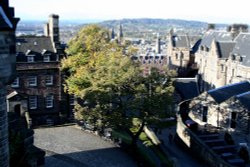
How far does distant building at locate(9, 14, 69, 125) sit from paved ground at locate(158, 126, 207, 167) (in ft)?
45.1

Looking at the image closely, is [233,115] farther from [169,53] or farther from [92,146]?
[169,53]

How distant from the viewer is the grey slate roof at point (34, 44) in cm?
4272

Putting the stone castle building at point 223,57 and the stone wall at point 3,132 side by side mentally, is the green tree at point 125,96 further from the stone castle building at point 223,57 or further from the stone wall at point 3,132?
the stone castle building at point 223,57

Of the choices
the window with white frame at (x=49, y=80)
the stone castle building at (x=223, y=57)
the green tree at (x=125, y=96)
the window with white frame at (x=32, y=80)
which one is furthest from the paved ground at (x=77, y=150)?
the stone castle building at (x=223, y=57)

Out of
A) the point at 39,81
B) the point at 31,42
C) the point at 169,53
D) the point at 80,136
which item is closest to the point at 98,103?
the point at 80,136

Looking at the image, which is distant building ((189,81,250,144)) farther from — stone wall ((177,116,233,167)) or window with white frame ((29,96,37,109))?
window with white frame ((29,96,37,109))

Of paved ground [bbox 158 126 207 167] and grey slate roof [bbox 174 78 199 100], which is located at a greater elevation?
grey slate roof [bbox 174 78 199 100]

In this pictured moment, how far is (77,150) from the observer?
3081 cm

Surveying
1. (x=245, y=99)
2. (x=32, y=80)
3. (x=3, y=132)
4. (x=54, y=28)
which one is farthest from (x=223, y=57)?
(x=3, y=132)

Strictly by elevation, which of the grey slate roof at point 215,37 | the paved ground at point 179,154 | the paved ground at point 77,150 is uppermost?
the grey slate roof at point 215,37

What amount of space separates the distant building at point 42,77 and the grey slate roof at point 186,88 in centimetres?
1572

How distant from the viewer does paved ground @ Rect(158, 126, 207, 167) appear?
31389 mm

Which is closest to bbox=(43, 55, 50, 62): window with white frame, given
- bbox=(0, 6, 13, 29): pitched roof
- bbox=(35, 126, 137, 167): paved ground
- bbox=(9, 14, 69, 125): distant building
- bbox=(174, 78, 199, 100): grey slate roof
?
bbox=(9, 14, 69, 125): distant building

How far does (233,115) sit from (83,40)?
1898 centimetres
